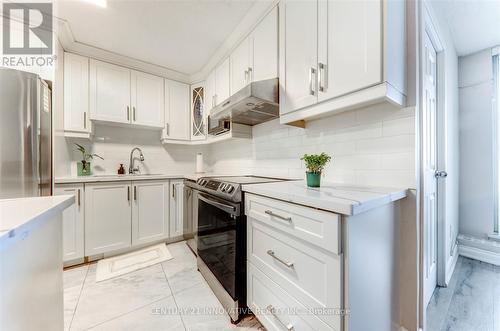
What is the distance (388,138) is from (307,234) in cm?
83

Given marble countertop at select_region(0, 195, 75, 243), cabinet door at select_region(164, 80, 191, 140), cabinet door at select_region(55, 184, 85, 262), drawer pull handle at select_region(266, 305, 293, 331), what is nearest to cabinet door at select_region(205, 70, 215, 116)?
cabinet door at select_region(164, 80, 191, 140)

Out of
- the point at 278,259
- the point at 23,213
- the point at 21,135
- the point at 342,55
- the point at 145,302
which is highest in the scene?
the point at 342,55

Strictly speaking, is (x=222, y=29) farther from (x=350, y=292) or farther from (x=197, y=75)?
(x=350, y=292)

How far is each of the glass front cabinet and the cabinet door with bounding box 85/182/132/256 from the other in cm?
116

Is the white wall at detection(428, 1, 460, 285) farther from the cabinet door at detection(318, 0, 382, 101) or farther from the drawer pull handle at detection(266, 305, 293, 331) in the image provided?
the drawer pull handle at detection(266, 305, 293, 331)

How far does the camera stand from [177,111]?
117 inches

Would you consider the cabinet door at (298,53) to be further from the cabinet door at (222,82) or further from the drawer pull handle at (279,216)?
the cabinet door at (222,82)

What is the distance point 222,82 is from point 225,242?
1839mm

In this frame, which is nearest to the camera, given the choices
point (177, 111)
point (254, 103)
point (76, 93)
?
point (254, 103)

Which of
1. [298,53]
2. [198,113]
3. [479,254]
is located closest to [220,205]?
[298,53]

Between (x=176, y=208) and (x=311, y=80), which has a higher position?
(x=311, y=80)

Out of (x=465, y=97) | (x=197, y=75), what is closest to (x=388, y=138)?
(x=465, y=97)

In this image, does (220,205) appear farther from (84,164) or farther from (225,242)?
(84,164)

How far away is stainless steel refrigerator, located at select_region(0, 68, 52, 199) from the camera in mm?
1497
